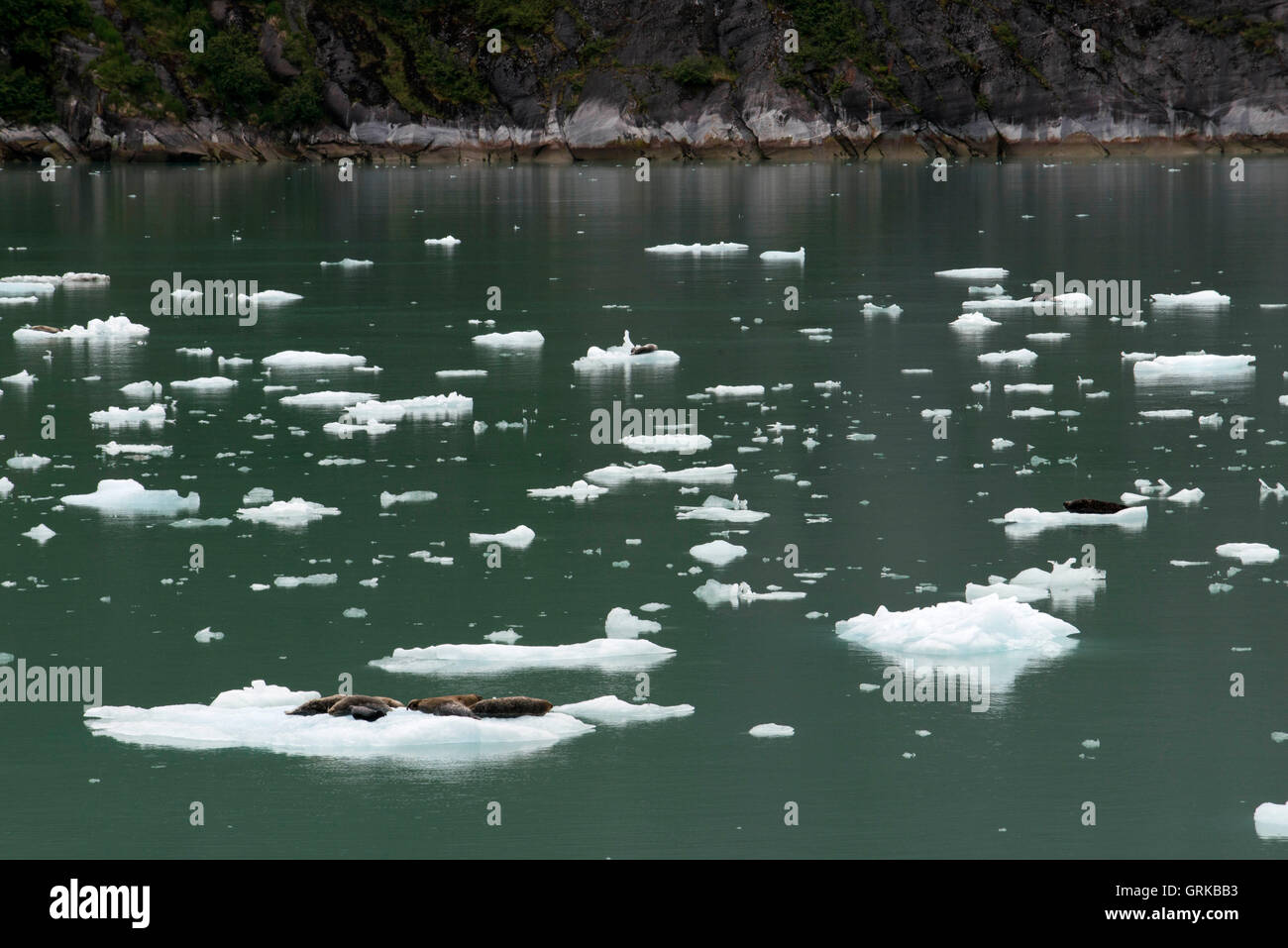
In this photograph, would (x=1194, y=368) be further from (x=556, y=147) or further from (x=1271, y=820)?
(x=556, y=147)

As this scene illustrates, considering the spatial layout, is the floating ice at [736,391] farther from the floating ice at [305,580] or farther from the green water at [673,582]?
the floating ice at [305,580]

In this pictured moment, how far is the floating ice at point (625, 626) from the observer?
8859mm

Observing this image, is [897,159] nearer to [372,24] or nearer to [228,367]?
[372,24]

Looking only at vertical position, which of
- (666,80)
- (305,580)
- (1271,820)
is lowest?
(1271,820)

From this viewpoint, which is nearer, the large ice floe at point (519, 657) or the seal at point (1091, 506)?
the large ice floe at point (519, 657)

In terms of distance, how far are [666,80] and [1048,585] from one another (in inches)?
2986

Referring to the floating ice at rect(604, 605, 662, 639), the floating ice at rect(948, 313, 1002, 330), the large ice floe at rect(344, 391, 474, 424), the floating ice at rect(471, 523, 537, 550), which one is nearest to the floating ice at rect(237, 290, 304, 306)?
the large ice floe at rect(344, 391, 474, 424)

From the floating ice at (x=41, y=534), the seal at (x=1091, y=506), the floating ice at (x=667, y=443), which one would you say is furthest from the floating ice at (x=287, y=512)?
the seal at (x=1091, y=506)

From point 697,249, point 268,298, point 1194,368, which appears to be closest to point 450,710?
point 1194,368

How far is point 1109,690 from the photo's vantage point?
802cm

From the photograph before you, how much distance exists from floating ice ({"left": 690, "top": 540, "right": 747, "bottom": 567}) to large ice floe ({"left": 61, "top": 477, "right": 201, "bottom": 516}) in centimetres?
344

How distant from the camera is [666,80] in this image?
83125mm

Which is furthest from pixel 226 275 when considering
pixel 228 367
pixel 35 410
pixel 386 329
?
pixel 35 410

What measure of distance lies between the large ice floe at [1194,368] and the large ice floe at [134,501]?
358 inches
